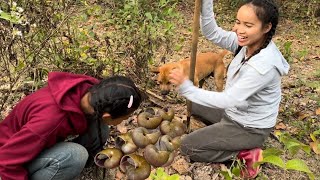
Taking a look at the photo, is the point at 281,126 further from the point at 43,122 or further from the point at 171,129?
the point at 43,122

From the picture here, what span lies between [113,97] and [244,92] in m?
0.87

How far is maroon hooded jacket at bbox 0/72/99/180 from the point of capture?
2164 mm

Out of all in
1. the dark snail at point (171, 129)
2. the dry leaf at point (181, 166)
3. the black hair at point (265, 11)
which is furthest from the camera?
the dry leaf at point (181, 166)

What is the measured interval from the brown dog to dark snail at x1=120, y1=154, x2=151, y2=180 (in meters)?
1.26

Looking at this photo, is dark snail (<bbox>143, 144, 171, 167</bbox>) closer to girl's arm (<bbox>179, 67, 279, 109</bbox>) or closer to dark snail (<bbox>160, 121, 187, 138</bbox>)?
dark snail (<bbox>160, 121, 187, 138</bbox>)

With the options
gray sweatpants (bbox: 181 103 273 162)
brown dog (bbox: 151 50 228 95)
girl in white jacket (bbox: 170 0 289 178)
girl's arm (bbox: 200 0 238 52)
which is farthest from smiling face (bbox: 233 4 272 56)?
brown dog (bbox: 151 50 228 95)

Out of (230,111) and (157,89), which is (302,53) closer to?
(157,89)

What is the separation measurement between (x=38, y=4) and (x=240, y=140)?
2058mm

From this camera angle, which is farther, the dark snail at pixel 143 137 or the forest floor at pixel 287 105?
the forest floor at pixel 287 105

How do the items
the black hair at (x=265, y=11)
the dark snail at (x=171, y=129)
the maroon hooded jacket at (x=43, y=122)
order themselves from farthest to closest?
1. the dark snail at (x=171, y=129)
2. the black hair at (x=265, y=11)
3. the maroon hooded jacket at (x=43, y=122)

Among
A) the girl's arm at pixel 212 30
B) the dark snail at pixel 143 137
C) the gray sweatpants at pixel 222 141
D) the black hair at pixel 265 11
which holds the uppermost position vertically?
the black hair at pixel 265 11

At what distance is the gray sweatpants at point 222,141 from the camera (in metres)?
2.87

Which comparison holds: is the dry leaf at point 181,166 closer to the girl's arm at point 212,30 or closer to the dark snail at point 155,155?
the dark snail at point 155,155

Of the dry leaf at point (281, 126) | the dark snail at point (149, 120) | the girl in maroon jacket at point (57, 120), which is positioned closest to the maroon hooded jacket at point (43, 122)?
the girl in maroon jacket at point (57, 120)
